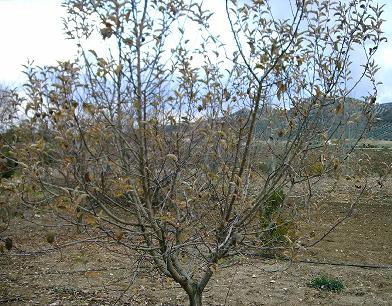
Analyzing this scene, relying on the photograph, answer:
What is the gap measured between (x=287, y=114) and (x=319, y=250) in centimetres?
463

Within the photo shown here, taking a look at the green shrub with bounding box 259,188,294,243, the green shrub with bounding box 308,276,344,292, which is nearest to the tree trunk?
the green shrub with bounding box 259,188,294,243

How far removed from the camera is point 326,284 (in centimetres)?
559

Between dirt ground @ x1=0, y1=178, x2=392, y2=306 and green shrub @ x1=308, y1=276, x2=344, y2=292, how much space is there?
0.08 m

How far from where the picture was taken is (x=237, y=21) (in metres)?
2.87

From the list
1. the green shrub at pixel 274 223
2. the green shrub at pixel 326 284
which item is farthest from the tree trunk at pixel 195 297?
the green shrub at pixel 326 284

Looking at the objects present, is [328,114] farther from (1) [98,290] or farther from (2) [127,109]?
(1) [98,290]

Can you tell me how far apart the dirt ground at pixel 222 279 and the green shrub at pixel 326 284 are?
80 mm

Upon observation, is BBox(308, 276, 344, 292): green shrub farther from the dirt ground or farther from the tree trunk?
the tree trunk

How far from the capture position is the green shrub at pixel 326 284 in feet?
18.1

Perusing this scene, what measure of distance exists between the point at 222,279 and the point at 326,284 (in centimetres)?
126

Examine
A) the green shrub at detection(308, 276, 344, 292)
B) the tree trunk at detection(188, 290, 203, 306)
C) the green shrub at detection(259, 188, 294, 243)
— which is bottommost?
the green shrub at detection(308, 276, 344, 292)

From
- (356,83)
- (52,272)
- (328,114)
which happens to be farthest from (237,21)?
(52,272)

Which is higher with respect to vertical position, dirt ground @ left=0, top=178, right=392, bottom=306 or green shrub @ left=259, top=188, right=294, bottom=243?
green shrub @ left=259, top=188, right=294, bottom=243

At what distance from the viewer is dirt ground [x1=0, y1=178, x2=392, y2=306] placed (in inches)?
203
